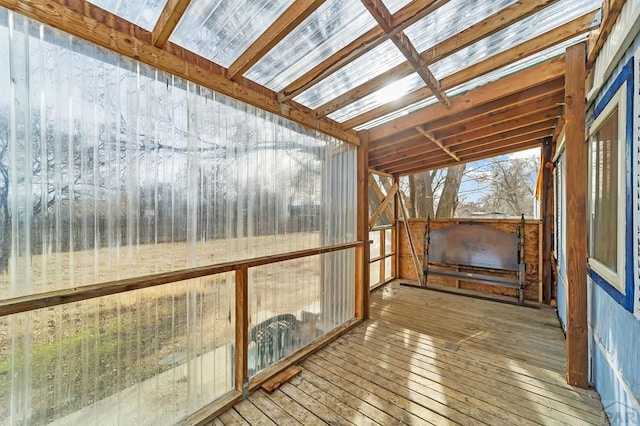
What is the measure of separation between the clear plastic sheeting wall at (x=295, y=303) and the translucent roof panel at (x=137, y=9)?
179cm

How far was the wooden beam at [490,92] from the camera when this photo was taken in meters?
2.36

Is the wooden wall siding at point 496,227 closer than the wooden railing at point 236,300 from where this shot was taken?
No

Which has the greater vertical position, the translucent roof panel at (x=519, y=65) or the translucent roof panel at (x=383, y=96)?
the translucent roof panel at (x=519, y=65)

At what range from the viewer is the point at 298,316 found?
264 cm

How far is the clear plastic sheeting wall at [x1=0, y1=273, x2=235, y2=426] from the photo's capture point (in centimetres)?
123

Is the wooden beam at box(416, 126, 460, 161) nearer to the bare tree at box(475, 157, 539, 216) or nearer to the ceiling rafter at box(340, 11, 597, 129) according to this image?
the ceiling rafter at box(340, 11, 597, 129)

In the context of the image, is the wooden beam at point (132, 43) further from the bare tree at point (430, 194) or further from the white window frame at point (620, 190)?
the bare tree at point (430, 194)

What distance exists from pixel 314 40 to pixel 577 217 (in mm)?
2413

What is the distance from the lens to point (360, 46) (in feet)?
5.67

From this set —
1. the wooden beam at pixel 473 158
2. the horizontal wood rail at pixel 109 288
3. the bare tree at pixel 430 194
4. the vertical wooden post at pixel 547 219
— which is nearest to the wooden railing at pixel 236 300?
the horizontal wood rail at pixel 109 288

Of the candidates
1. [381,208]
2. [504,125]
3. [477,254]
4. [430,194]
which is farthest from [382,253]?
[430,194]

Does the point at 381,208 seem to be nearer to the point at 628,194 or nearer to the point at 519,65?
the point at 519,65

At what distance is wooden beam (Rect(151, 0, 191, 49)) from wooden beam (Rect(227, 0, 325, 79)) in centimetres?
45

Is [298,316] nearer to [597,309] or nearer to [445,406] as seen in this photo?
[445,406]
